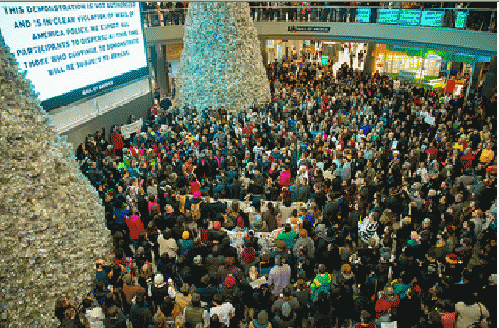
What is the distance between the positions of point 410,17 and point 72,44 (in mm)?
13173

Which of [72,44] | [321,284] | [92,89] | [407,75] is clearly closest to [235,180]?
[321,284]

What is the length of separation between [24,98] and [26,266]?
245cm

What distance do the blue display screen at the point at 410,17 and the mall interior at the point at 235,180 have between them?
0.22 ft

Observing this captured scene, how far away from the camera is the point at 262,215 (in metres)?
7.55

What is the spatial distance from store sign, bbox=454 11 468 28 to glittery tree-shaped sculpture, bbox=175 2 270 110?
7.53m

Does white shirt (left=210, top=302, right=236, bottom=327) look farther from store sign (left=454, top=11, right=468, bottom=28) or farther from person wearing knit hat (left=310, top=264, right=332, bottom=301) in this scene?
store sign (left=454, top=11, right=468, bottom=28)


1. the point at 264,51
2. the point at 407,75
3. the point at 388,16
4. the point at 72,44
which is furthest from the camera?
the point at 264,51

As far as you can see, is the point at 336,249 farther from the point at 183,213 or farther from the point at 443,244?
the point at 183,213

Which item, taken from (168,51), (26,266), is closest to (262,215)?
(26,266)

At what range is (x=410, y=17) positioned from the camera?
16.4 metres

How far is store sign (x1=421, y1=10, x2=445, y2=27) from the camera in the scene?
15305 mm

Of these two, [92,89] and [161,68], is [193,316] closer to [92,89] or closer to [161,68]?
[92,89]

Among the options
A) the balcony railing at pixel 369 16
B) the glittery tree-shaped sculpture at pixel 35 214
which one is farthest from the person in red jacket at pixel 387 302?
the balcony railing at pixel 369 16

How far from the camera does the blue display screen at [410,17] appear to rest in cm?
1614
